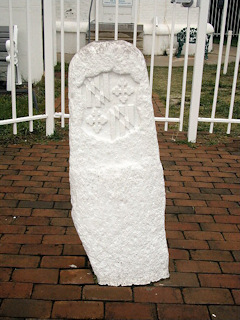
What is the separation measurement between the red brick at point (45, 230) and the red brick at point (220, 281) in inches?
44.8

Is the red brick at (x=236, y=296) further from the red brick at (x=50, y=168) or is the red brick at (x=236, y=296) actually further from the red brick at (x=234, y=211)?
the red brick at (x=50, y=168)

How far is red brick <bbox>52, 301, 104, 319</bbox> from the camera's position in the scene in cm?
243

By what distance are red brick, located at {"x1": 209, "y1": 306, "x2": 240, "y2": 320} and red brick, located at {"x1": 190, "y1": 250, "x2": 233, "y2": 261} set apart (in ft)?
1.63

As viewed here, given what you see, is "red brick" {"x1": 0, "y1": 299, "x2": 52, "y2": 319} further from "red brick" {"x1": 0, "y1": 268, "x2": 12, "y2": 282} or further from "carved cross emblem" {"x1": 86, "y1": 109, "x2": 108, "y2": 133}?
"carved cross emblem" {"x1": 86, "y1": 109, "x2": 108, "y2": 133}

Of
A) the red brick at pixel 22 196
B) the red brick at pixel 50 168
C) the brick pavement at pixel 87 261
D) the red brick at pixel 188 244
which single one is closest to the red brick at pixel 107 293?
the brick pavement at pixel 87 261

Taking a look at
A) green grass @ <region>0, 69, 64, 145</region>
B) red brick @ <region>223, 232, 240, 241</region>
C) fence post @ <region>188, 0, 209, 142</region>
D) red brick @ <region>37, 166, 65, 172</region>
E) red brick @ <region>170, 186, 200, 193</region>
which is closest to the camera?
red brick @ <region>223, 232, 240, 241</region>

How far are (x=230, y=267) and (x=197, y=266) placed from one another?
23 centimetres

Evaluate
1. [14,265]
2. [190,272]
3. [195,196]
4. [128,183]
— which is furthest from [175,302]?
[195,196]

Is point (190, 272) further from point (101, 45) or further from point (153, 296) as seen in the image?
point (101, 45)

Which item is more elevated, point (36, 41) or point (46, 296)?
point (36, 41)

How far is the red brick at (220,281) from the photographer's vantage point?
272 centimetres

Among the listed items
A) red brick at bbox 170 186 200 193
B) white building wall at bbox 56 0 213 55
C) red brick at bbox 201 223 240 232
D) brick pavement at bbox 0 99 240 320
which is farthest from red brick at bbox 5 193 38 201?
white building wall at bbox 56 0 213 55

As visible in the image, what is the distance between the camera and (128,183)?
254 centimetres

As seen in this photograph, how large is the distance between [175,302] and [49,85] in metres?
3.39
